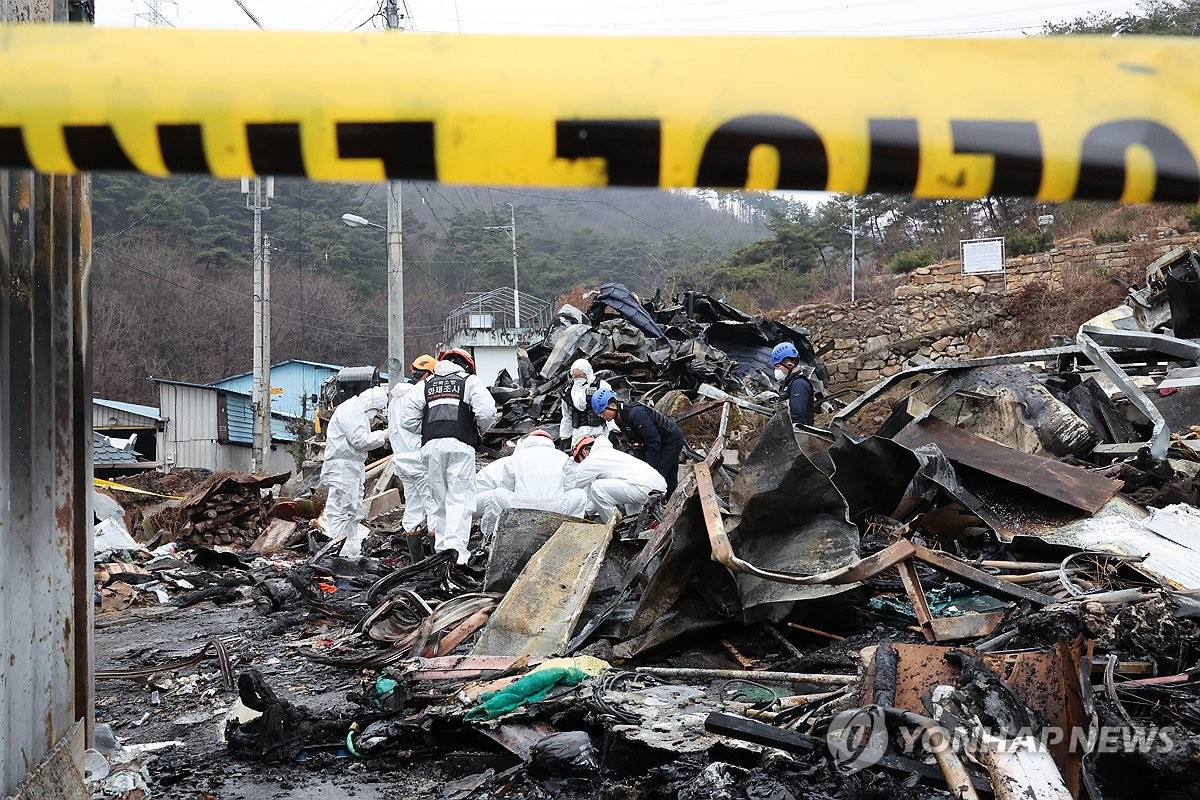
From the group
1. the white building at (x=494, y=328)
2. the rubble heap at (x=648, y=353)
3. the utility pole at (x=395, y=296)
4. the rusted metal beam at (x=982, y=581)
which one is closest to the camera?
the rusted metal beam at (x=982, y=581)

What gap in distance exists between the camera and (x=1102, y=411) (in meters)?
7.71

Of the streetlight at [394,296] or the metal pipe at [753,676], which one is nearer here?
the metal pipe at [753,676]

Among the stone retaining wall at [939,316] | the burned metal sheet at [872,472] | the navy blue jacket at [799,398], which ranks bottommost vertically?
the burned metal sheet at [872,472]

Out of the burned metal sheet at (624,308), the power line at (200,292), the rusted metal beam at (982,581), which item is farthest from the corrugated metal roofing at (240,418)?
the rusted metal beam at (982,581)

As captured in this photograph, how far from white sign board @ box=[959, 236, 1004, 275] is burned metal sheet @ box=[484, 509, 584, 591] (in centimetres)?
1736

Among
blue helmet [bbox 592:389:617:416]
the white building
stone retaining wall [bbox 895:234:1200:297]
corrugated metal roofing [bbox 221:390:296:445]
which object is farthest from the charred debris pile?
corrugated metal roofing [bbox 221:390:296:445]

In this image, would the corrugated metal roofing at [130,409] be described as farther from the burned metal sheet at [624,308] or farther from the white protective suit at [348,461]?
the white protective suit at [348,461]

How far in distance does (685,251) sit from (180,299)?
28911 mm

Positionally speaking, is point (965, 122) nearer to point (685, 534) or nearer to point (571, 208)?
point (685, 534)

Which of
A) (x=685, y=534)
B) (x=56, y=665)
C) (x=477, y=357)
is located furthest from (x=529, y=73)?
(x=477, y=357)

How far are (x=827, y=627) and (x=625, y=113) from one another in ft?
12.8

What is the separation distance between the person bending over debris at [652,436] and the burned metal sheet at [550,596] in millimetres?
3167

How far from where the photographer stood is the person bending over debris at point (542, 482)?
688cm

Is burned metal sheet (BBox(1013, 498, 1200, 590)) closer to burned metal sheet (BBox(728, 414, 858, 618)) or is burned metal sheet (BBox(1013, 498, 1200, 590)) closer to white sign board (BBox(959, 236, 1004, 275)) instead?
burned metal sheet (BBox(728, 414, 858, 618))
